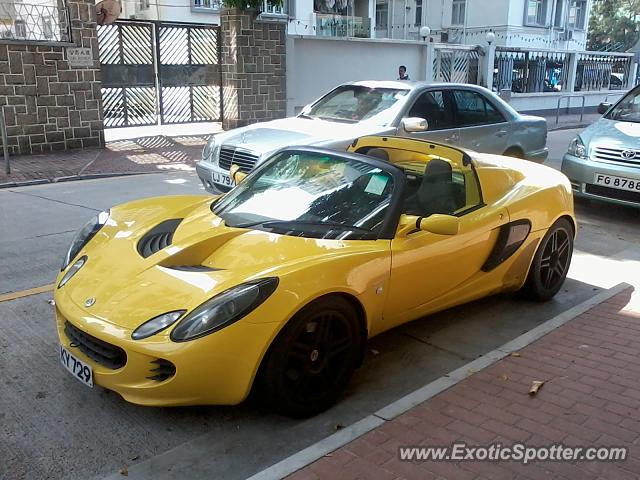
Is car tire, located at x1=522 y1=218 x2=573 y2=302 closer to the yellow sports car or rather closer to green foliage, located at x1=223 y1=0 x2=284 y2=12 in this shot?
the yellow sports car

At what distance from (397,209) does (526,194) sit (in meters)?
1.45

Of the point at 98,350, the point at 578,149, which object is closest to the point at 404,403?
the point at 98,350

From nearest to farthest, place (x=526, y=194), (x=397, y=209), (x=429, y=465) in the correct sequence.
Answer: (x=429, y=465) → (x=397, y=209) → (x=526, y=194)

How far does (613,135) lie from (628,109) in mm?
999

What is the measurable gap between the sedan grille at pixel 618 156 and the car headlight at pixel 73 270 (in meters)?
6.52

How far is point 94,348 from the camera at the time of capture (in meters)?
3.04

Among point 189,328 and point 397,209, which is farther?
point 397,209

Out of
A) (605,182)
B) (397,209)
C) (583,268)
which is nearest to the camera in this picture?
(397,209)

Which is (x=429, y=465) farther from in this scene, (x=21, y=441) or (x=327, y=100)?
(x=327, y=100)

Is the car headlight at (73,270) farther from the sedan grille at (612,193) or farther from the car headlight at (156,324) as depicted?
the sedan grille at (612,193)

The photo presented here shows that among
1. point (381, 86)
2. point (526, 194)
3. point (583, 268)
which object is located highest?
point (381, 86)

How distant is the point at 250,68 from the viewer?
48.9 feet

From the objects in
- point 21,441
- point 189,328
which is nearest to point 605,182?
point 189,328

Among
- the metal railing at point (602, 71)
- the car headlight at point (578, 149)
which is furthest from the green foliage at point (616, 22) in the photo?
the car headlight at point (578, 149)
